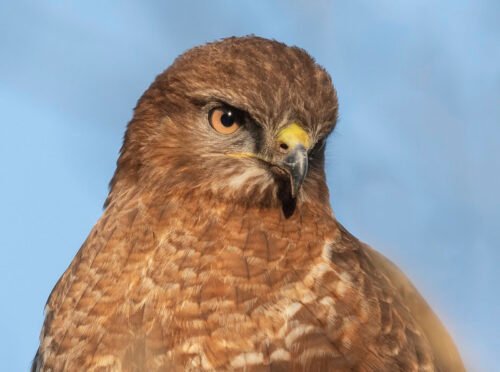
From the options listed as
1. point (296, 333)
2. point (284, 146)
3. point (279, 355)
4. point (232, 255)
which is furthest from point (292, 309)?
point (284, 146)

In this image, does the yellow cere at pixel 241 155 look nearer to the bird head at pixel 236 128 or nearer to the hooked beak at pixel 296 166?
the bird head at pixel 236 128

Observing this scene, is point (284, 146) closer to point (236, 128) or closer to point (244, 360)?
point (236, 128)

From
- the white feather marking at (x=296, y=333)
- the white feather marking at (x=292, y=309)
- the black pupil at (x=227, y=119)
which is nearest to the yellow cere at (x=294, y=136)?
the black pupil at (x=227, y=119)

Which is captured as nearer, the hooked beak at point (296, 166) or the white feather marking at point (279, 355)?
the white feather marking at point (279, 355)

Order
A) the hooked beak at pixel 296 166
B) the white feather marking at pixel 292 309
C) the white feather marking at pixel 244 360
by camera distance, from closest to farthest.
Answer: the white feather marking at pixel 244 360
the white feather marking at pixel 292 309
the hooked beak at pixel 296 166

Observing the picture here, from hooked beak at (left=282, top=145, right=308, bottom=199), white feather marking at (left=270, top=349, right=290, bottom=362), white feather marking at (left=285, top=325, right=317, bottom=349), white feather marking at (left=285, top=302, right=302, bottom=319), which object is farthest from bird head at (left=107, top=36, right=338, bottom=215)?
white feather marking at (left=270, top=349, right=290, bottom=362)

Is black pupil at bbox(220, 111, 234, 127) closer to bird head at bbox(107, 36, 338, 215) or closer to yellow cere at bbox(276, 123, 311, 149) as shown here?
bird head at bbox(107, 36, 338, 215)

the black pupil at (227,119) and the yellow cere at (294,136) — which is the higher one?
the black pupil at (227,119)

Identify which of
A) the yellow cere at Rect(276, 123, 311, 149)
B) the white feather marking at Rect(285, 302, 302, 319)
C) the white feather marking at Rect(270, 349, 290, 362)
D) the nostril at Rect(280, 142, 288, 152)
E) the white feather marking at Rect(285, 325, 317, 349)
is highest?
the yellow cere at Rect(276, 123, 311, 149)
